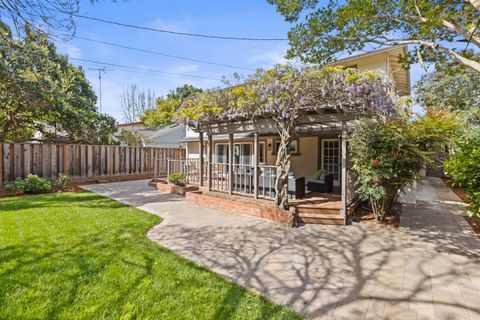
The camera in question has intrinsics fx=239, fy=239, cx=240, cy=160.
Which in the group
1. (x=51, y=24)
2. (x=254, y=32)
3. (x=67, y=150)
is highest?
(x=254, y=32)

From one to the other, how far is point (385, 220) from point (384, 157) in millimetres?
1878

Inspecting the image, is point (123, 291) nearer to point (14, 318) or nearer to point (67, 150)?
point (14, 318)

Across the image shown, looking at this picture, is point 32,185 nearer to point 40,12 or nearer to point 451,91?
point 40,12

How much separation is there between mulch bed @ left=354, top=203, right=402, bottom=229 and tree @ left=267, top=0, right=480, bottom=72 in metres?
4.03

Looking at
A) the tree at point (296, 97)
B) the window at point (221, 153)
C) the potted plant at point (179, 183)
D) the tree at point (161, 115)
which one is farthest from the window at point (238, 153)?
the tree at point (161, 115)

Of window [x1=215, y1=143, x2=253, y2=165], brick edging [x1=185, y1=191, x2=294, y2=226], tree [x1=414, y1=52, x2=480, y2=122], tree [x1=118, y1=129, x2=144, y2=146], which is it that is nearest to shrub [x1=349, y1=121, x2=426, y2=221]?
brick edging [x1=185, y1=191, x2=294, y2=226]

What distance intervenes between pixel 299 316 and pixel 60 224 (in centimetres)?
543

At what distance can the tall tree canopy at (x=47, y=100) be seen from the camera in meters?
9.77

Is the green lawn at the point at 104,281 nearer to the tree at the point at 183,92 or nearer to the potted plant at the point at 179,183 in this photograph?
the potted plant at the point at 179,183

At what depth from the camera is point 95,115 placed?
45.9 feet

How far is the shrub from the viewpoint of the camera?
226 inches

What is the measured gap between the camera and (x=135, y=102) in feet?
127

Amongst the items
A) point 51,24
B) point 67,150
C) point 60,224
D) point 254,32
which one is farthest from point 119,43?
point 60,224

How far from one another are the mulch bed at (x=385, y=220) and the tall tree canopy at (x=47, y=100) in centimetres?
1134
